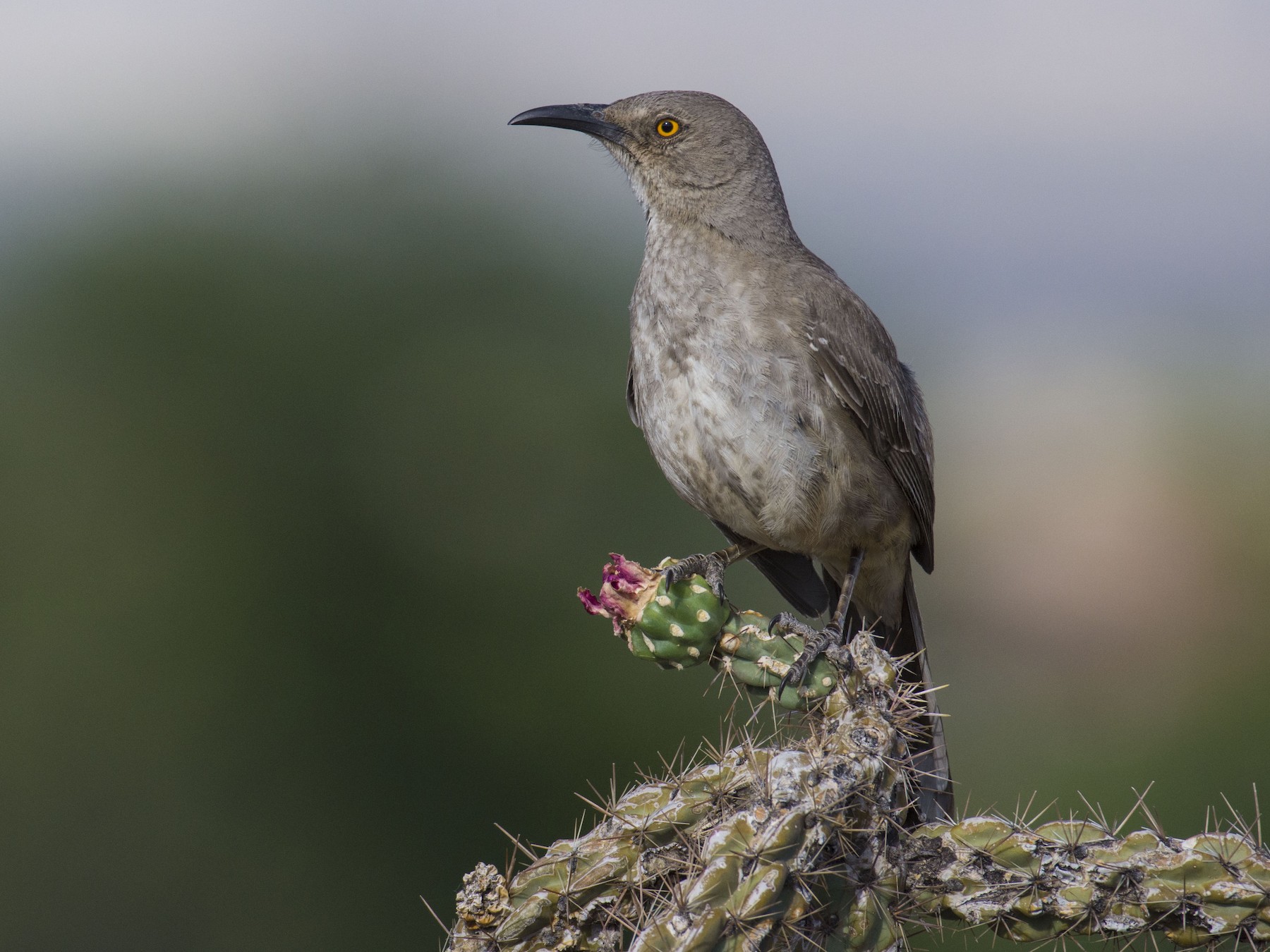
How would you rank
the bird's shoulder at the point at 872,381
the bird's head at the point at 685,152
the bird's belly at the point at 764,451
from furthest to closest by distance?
the bird's head at the point at 685,152 < the bird's shoulder at the point at 872,381 < the bird's belly at the point at 764,451

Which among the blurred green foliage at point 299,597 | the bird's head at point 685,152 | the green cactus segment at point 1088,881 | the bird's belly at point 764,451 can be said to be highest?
the bird's head at point 685,152

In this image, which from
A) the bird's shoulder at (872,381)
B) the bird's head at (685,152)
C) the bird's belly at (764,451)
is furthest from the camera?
the bird's head at (685,152)

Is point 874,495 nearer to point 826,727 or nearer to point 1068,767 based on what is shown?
point 826,727

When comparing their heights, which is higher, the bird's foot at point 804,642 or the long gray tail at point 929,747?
the bird's foot at point 804,642

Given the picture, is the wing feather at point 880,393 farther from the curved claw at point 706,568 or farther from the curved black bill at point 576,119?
the curved black bill at point 576,119

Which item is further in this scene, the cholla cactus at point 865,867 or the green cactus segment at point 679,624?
the green cactus segment at point 679,624

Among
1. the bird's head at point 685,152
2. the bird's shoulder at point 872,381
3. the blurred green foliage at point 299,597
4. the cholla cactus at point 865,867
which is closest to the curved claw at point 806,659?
the cholla cactus at point 865,867
